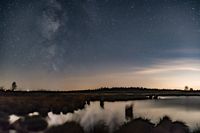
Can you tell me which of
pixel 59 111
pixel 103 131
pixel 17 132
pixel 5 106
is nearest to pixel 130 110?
pixel 59 111

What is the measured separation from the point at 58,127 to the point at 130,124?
20.1ft

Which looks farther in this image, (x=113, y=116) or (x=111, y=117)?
(x=113, y=116)

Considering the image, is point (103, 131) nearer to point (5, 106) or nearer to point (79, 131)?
point (79, 131)

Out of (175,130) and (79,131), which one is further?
(79,131)

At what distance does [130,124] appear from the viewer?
22.8 metres

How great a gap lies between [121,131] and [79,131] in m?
3.05

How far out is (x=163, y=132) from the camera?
20984mm

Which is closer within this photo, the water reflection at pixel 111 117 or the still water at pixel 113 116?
the water reflection at pixel 111 117

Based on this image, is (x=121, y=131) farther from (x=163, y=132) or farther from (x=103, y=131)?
(x=103, y=131)

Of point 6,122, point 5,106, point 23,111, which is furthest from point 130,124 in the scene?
point 5,106

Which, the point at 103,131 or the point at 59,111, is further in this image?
the point at 59,111

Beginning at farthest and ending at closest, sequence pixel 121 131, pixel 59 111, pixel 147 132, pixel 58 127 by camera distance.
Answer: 1. pixel 59 111
2. pixel 58 127
3. pixel 121 131
4. pixel 147 132

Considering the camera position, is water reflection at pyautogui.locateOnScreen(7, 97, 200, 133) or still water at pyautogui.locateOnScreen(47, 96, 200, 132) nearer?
water reflection at pyautogui.locateOnScreen(7, 97, 200, 133)

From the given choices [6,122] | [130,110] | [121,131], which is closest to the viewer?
[121,131]
